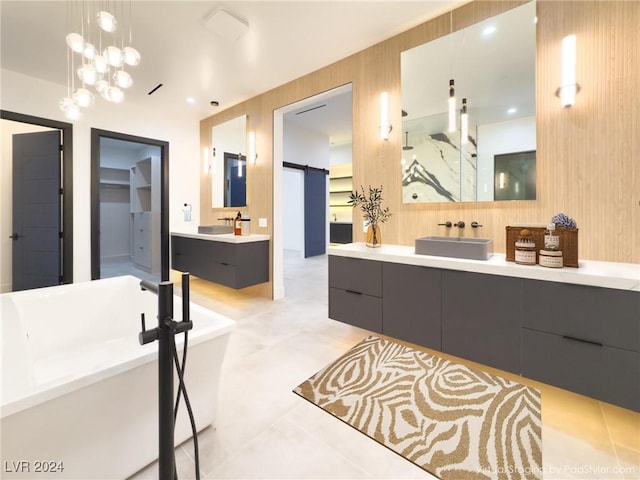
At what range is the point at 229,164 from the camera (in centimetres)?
437

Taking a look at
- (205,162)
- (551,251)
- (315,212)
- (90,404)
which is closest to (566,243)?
(551,251)

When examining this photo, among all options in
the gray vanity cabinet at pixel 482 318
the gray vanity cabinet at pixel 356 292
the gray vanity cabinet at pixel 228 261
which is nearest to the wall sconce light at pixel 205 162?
the gray vanity cabinet at pixel 228 261

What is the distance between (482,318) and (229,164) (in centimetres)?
394

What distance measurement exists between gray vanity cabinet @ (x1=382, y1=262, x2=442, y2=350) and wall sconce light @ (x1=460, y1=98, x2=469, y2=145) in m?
1.15

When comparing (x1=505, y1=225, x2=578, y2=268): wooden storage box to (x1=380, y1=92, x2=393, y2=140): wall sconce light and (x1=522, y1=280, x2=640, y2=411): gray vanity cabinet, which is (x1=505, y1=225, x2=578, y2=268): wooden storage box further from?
(x1=380, y1=92, x2=393, y2=140): wall sconce light

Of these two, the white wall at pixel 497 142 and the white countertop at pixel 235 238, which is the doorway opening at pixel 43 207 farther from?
the white wall at pixel 497 142

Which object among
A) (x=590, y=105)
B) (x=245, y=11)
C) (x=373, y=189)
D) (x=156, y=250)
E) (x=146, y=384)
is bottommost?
(x=146, y=384)

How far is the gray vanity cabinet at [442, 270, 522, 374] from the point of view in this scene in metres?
1.63

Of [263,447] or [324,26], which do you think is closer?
[263,447]

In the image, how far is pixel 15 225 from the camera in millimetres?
3650

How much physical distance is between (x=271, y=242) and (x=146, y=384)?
268 cm

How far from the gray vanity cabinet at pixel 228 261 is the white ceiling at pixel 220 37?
202 cm

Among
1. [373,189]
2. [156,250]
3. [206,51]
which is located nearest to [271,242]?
[373,189]

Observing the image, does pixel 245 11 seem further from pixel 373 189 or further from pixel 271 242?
pixel 271 242
